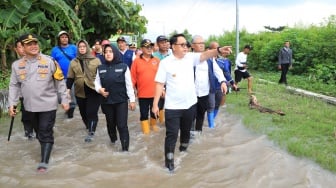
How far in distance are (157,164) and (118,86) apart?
54.1 inches

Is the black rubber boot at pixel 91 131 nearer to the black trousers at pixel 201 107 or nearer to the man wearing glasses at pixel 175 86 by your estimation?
the black trousers at pixel 201 107

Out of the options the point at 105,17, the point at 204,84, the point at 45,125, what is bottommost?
the point at 45,125

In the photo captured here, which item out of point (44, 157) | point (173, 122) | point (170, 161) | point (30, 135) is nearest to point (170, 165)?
point (170, 161)

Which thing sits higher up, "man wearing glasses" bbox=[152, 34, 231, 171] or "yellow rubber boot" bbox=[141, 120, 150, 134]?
"man wearing glasses" bbox=[152, 34, 231, 171]

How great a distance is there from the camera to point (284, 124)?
7.66 metres

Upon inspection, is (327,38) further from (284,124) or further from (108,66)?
(108,66)

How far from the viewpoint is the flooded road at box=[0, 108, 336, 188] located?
4848 mm

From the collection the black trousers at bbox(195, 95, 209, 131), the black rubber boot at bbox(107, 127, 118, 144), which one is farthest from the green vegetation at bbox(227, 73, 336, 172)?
the black rubber boot at bbox(107, 127, 118, 144)

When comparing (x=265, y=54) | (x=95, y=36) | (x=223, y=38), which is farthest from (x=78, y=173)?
(x=223, y=38)

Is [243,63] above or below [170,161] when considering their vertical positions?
above

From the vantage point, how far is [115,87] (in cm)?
600

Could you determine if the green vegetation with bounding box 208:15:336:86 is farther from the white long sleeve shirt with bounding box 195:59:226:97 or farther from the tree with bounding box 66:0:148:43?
the white long sleeve shirt with bounding box 195:59:226:97

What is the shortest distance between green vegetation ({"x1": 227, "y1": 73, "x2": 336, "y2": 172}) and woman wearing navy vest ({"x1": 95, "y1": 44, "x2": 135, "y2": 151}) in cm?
259

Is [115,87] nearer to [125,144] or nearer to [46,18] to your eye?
[125,144]
